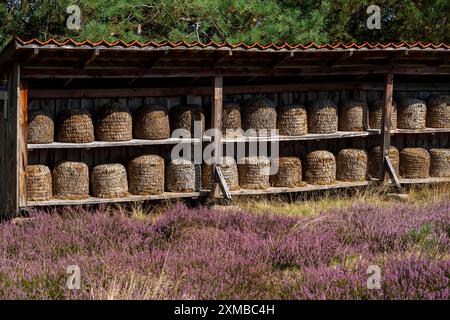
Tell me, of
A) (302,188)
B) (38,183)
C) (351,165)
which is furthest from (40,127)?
(351,165)

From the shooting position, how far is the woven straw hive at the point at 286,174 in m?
12.0

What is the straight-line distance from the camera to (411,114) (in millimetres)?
13141

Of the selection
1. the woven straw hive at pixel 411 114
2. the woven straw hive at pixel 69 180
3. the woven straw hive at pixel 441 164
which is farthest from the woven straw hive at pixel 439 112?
the woven straw hive at pixel 69 180

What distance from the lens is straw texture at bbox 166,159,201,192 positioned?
11.3 metres

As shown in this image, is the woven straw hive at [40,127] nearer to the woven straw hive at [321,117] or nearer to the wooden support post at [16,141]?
the wooden support post at [16,141]

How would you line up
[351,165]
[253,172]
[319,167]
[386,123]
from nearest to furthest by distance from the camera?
[253,172]
[319,167]
[351,165]
[386,123]

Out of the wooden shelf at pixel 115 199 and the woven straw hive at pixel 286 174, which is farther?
the woven straw hive at pixel 286 174

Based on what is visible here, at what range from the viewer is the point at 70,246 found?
8.04 m

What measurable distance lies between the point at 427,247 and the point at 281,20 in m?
10.5

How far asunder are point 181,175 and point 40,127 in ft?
7.67

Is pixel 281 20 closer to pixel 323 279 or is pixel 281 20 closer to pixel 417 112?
pixel 417 112

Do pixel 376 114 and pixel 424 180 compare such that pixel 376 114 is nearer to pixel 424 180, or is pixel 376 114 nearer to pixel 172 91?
pixel 424 180

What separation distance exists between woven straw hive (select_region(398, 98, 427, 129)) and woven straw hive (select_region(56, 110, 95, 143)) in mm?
5901

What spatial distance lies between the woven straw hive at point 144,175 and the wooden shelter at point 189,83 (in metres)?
0.17
